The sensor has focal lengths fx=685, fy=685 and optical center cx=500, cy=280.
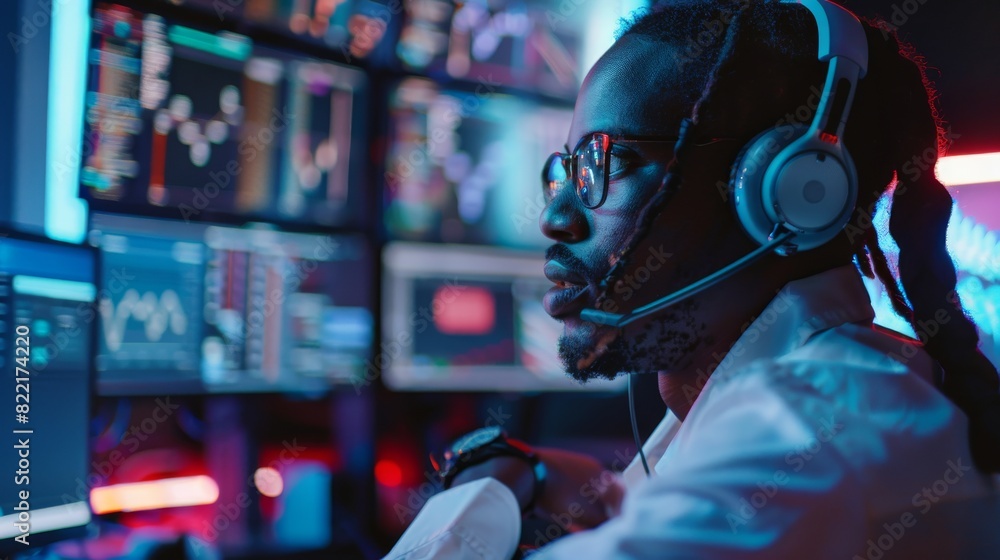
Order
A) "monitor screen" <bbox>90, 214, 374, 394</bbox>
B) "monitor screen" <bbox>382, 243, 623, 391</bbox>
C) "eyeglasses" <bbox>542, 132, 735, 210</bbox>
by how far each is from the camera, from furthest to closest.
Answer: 1. "monitor screen" <bbox>382, 243, 623, 391</bbox>
2. "monitor screen" <bbox>90, 214, 374, 394</bbox>
3. "eyeglasses" <bbox>542, 132, 735, 210</bbox>

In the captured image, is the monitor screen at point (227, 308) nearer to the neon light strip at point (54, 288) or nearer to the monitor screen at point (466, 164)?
the monitor screen at point (466, 164)

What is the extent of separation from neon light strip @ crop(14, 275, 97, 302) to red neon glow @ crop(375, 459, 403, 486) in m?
1.06

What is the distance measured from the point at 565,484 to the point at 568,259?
30cm

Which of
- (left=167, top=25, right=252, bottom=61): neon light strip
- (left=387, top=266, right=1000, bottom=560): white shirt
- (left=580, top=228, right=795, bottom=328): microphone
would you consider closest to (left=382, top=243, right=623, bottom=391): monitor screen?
(left=167, top=25, right=252, bottom=61): neon light strip

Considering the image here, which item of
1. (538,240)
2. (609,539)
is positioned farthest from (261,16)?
(609,539)

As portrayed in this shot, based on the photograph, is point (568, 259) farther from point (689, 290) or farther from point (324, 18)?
point (324, 18)

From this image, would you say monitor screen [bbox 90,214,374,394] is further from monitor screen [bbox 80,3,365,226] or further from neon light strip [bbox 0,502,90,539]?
neon light strip [bbox 0,502,90,539]

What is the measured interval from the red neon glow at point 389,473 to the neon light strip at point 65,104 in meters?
0.98

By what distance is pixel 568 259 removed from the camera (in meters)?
0.85

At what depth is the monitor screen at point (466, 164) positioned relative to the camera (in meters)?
1.89

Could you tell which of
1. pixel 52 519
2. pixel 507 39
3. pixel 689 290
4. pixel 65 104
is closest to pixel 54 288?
pixel 52 519

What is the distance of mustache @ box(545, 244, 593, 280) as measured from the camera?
83 cm

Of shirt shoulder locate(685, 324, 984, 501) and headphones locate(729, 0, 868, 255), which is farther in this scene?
headphones locate(729, 0, 868, 255)

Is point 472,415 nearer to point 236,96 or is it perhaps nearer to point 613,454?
point 613,454
